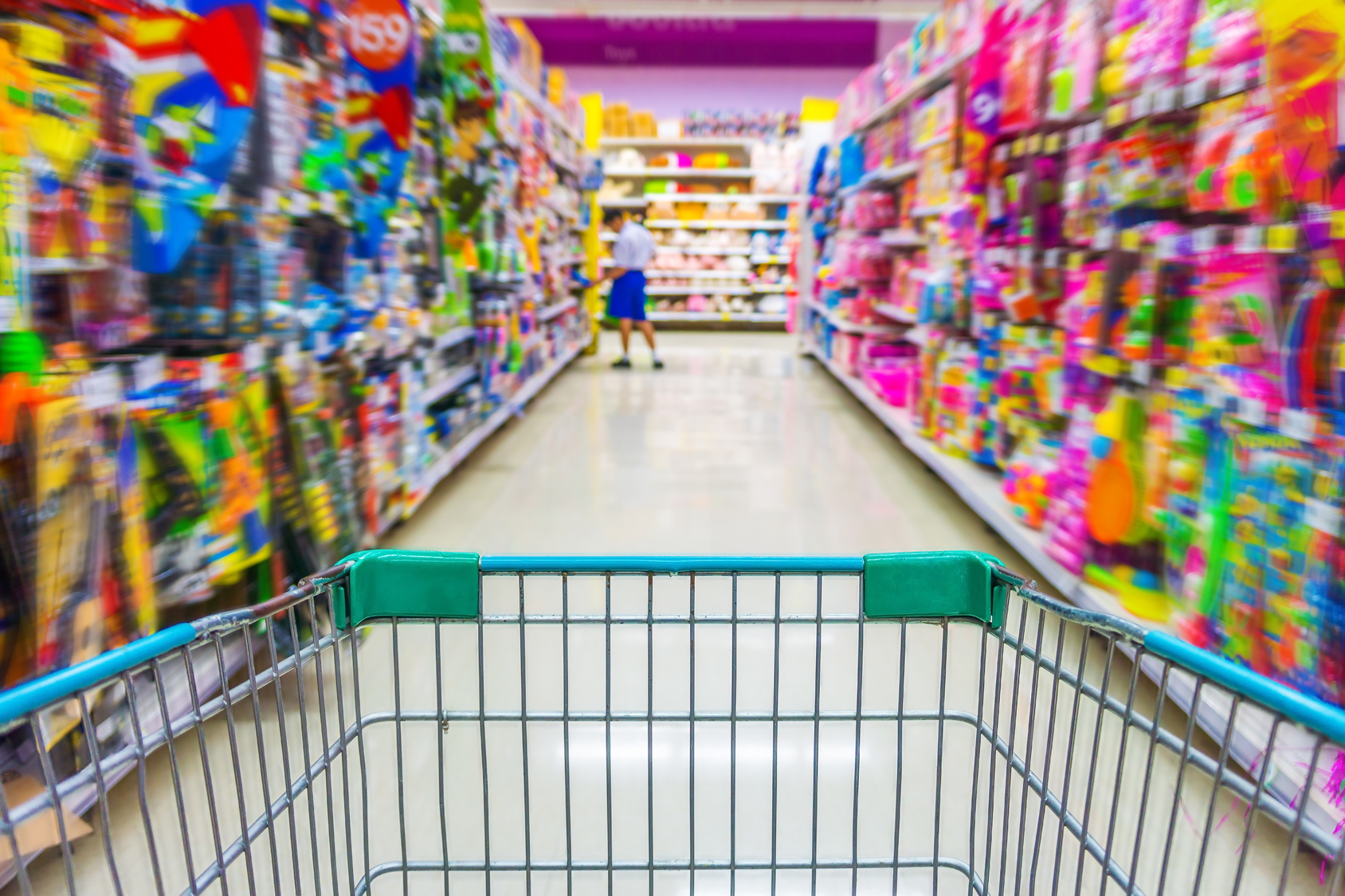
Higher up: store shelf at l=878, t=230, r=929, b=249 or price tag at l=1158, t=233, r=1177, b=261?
store shelf at l=878, t=230, r=929, b=249

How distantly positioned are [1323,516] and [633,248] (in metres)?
6.51

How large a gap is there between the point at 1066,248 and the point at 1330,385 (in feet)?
4.01

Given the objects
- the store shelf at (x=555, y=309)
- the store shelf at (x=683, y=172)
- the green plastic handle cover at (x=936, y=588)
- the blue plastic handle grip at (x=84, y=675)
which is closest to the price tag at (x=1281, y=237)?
the green plastic handle cover at (x=936, y=588)

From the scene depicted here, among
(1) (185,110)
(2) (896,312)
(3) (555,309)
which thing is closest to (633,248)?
(3) (555,309)

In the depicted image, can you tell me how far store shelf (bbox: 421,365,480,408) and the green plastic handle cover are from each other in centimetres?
244

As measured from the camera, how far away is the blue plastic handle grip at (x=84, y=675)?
57cm

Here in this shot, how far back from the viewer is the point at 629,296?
300 inches

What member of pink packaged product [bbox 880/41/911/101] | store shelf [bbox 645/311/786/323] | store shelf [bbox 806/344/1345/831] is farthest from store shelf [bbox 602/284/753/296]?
store shelf [bbox 806/344/1345/831]

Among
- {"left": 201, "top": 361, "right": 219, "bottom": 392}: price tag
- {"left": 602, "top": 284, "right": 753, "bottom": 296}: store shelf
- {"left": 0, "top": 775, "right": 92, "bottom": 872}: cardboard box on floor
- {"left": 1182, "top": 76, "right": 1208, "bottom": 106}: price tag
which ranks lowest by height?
{"left": 0, "top": 775, "right": 92, "bottom": 872}: cardboard box on floor

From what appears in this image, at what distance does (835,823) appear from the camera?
56.4 inches

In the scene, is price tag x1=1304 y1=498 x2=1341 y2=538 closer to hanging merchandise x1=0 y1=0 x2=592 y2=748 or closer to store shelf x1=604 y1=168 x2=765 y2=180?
hanging merchandise x1=0 y1=0 x2=592 y2=748

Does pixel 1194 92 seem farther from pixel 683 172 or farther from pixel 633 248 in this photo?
pixel 683 172

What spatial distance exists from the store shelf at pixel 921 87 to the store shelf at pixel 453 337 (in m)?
2.25

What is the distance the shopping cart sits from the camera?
76cm
